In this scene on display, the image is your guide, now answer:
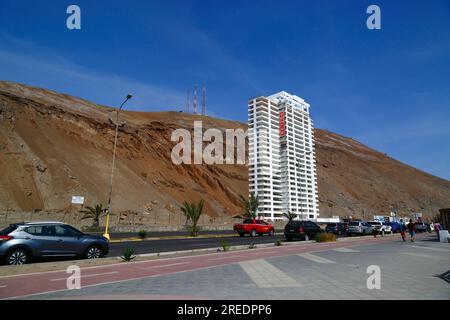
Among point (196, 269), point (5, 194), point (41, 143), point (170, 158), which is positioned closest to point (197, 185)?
point (170, 158)

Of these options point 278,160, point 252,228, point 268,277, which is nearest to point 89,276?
point 268,277

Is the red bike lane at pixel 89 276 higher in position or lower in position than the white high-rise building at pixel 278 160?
lower

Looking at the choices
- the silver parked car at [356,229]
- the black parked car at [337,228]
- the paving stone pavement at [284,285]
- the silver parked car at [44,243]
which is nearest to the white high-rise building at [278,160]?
the black parked car at [337,228]

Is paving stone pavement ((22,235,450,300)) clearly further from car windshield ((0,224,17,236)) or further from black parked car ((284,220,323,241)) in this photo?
black parked car ((284,220,323,241))

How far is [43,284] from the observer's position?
8.91 meters

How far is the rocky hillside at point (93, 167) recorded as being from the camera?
4362 centimetres

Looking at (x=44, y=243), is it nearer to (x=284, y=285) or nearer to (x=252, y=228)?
(x=284, y=285)

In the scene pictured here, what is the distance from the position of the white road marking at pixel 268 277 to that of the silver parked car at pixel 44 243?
672 centimetres

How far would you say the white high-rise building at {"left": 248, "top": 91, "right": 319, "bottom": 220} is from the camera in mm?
81688

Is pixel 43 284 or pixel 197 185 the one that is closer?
pixel 43 284

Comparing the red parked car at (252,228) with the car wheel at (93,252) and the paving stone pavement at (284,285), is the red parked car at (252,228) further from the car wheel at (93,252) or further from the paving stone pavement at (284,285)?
the paving stone pavement at (284,285)

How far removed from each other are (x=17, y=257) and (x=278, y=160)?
8250cm
